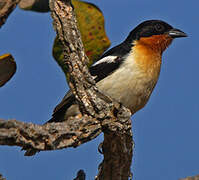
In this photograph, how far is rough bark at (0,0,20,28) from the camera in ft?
10.9

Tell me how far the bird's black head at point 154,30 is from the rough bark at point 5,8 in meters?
3.25

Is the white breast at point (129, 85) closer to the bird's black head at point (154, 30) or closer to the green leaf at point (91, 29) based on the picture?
the bird's black head at point (154, 30)

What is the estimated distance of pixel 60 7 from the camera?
11.9 feet

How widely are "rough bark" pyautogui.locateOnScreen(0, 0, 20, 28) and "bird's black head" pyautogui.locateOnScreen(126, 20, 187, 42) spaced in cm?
325

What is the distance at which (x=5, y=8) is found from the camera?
3.35 meters

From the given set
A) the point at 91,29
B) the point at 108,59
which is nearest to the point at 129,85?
the point at 108,59

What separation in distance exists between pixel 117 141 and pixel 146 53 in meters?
2.29

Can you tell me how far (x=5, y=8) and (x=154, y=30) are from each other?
11.2 ft

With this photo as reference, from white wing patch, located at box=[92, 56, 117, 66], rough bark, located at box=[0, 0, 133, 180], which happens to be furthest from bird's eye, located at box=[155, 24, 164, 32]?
rough bark, located at box=[0, 0, 133, 180]

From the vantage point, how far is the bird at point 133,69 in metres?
5.53

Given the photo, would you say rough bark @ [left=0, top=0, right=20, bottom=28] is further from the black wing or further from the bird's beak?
the bird's beak

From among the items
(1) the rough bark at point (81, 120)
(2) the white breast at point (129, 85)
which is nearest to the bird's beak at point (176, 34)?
(2) the white breast at point (129, 85)

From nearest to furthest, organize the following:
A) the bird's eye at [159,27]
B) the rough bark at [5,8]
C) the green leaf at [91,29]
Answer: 1. the rough bark at [5,8]
2. the green leaf at [91,29]
3. the bird's eye at [159,27]

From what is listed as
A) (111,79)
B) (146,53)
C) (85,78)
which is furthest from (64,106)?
(85,78)
